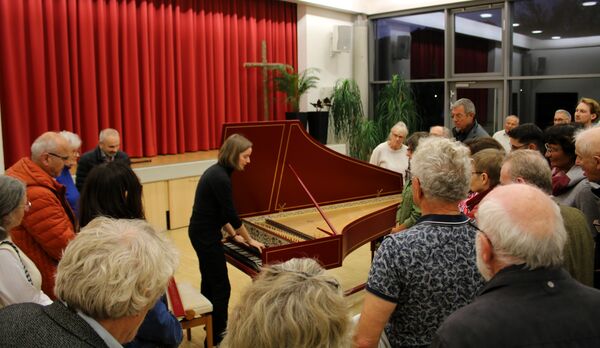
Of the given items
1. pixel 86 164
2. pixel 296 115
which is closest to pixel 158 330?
pixel 86 164

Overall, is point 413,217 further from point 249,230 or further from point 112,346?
point 112,346

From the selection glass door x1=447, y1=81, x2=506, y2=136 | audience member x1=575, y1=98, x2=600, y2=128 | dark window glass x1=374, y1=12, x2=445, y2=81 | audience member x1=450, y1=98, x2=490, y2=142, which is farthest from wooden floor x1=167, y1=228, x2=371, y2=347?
dark window glass x1=374, y1=12, x2=445, y2=81

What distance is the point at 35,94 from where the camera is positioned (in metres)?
6.56

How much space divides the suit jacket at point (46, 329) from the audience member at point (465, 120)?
4.33 metres

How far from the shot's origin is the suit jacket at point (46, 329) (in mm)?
1274

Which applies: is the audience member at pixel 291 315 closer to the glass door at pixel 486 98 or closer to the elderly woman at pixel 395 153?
the elderly woman at pixel 395 153

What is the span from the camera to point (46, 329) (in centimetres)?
129

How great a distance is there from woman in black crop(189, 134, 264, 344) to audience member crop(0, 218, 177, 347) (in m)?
2.03

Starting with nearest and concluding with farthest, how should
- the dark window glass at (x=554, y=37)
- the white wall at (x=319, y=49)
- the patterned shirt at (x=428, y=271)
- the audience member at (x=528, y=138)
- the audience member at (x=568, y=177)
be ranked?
the patterned shirt at (x=428, y=271) → the audience member at (x=568, y=177) → the audience member at (x=528, y=138) → the dark window glass at (x=554, y=37) → the white wall at (x=319, y=49)

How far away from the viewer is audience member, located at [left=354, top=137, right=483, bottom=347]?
1816 millimetres

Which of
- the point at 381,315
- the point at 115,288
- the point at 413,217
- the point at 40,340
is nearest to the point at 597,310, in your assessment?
the point at 381,315

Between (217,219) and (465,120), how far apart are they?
266cm

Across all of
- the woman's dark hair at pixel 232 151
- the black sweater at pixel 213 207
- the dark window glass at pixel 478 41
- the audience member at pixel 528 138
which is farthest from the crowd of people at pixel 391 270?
the dark window glass at pixel 478 41

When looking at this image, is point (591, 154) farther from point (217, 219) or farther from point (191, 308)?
point (191, 308)
